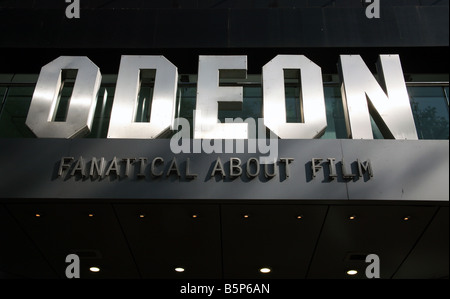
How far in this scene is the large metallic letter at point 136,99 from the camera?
8.06 m

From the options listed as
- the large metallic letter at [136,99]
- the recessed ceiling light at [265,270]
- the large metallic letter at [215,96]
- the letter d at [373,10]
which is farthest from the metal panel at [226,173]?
the letter d at [373,10]

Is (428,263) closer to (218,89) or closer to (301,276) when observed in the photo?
(301,276)

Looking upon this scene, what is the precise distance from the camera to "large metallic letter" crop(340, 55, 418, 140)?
797cm

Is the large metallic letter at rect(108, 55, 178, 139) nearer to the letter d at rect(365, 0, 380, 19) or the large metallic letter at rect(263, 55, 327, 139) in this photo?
the large metallic letter at rect(263, 55, 327, 139)

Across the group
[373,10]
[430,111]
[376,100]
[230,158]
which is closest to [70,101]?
[230,158]

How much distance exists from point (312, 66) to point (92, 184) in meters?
4.97

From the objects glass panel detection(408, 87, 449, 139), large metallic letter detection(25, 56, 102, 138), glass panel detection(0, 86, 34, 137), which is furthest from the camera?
glass panel detection(0, 86, 34, 137)

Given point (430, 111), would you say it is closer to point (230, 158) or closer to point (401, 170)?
point (401, 170)

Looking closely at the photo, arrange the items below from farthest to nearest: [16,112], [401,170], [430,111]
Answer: [16,112] < [430,111] < [401,170]

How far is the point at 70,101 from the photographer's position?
8.68 meters

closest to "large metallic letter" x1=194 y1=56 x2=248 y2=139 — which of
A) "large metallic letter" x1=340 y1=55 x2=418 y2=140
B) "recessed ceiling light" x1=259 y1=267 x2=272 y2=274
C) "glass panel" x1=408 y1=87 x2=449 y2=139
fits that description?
"large metallic letter" x1=340 y1=55 x2=418 y2=140

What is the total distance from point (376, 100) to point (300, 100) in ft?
4.77

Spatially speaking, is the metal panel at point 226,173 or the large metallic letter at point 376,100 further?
the large metallic letter at point 376,100

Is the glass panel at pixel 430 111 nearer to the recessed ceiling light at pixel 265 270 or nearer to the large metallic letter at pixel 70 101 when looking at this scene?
the recessed ceiling light at pixel 265 270
